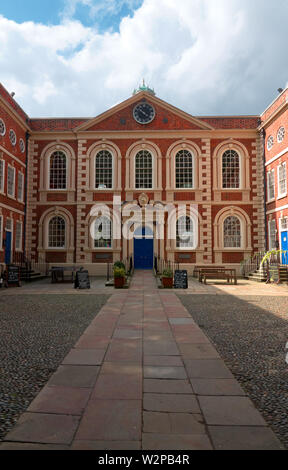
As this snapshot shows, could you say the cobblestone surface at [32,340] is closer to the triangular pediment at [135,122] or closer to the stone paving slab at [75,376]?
the stone paving slab at [75,376]

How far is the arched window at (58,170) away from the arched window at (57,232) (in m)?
2.24

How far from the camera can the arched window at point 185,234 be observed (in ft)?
67.3

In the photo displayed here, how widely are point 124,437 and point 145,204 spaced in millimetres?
18255

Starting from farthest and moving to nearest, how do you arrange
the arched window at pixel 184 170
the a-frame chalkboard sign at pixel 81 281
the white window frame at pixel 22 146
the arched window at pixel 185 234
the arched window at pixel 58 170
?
the arched window at pixel 58 170 → the arched window at pixel 184 170 → the arched window at pixel 185 234 → the white window frame at pixel 22 146 → the a-frame chalkboard sign at pixel 81 281

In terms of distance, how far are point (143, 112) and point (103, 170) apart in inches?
184

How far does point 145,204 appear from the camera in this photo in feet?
66.6

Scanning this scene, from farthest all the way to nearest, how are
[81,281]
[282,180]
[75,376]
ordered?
[282,180]
[81,281]
[75,376]

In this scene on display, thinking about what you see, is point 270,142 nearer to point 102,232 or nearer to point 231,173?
point 231,173

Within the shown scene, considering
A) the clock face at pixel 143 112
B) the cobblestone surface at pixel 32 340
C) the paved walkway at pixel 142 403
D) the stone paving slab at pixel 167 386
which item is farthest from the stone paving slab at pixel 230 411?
the clock face at pixel 143 112

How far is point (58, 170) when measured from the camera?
21.4m

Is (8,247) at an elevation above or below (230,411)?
above

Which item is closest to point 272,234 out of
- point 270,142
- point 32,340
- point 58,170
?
point 270,142

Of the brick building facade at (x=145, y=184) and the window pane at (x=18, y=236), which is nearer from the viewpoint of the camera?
the window pane at (x=18, y=236)
